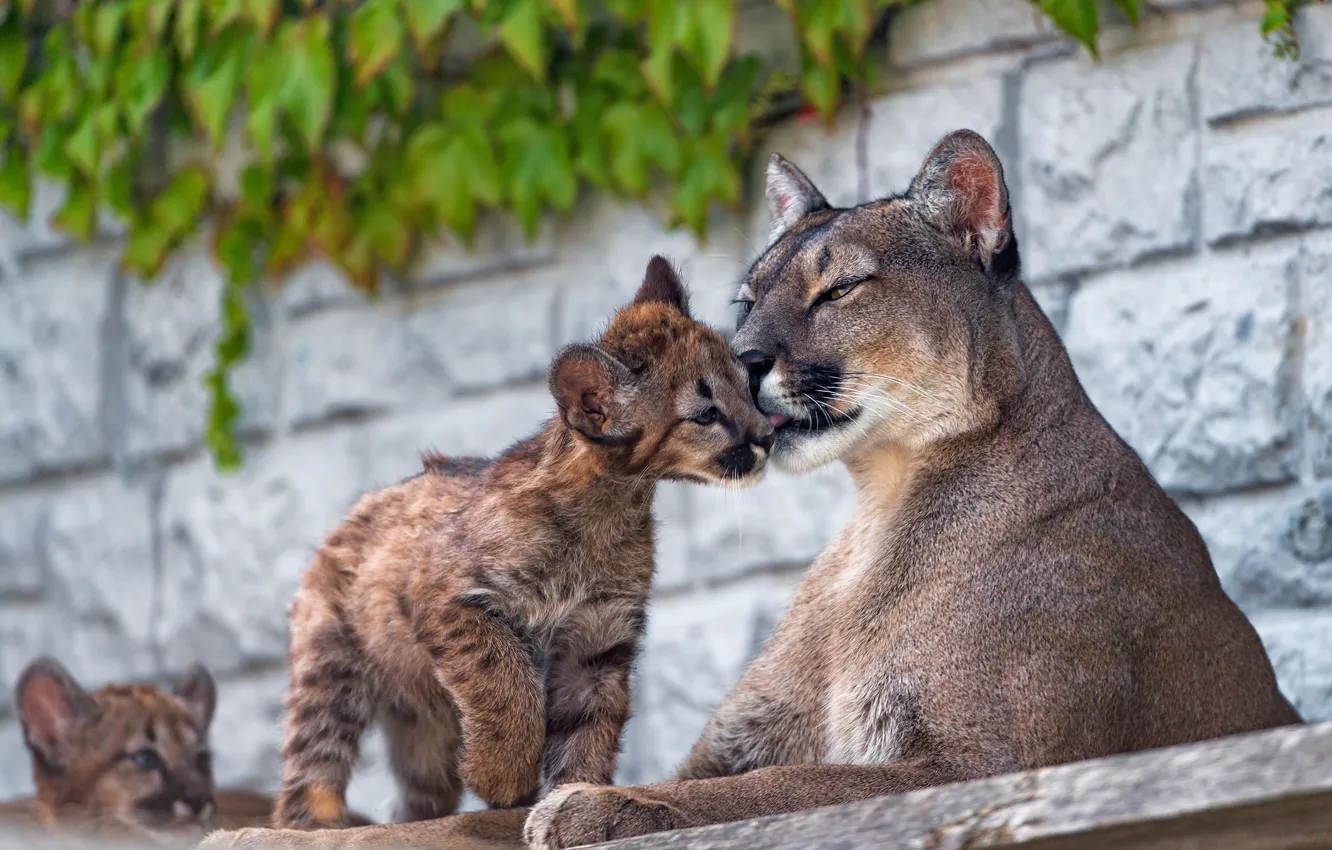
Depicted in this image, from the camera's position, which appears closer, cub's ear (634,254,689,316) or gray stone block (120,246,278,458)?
cub's ear (634,254,689,316)

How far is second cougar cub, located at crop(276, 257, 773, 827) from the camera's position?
12.7ft

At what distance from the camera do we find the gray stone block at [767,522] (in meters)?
5.68

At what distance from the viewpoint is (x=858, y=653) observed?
13.3 ft

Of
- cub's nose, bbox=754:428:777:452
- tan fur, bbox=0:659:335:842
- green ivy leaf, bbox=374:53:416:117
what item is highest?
green ivy leaf, bbox=374:53:416:117

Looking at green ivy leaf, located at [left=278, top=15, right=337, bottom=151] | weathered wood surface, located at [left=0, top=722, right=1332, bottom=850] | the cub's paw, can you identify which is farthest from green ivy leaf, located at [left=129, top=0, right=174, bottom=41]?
weathered wood surface, located at [left=0, top=722, right=1332, bottom=850]

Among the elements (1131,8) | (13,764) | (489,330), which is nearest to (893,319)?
(1131,8)

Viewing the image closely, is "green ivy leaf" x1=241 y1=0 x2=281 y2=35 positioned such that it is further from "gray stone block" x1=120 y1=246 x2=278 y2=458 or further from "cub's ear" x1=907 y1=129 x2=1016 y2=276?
"cub's ear" x1=907 y1=129 x2=1016 y2=276

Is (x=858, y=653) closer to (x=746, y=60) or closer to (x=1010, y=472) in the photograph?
Answer: (x=1010, y=472)

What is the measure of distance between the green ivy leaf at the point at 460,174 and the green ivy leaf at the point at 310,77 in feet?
1.16

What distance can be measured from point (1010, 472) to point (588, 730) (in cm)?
103

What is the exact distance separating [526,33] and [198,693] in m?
2.11

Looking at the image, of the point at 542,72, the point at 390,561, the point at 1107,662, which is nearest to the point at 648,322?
the point at 390,561

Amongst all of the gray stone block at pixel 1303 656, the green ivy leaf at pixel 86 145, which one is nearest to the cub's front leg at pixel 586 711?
the gray stone block at pixel 1303 656

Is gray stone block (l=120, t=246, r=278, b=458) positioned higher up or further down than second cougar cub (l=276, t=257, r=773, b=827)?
higher up
